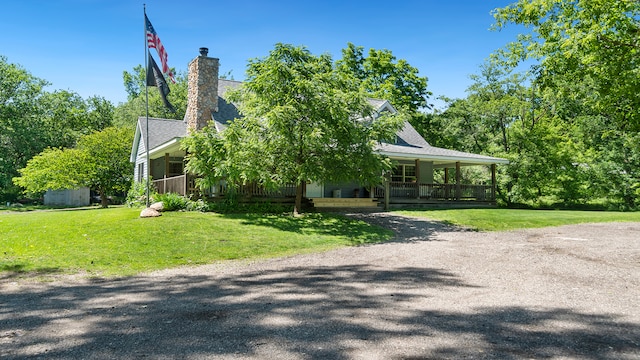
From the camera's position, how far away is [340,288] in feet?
21.0

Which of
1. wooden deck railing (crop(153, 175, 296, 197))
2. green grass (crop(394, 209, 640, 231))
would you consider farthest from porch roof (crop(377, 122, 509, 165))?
wooden deck railing (crop(153, 175, 296, 197))

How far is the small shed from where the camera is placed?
111 feet

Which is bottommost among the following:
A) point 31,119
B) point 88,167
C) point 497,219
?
point 497,219

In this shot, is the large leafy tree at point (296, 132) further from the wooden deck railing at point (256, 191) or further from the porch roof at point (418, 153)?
the porch roof at point (418, 153)

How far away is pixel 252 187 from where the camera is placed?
18.5 metres

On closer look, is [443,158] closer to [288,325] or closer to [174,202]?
[174,202]

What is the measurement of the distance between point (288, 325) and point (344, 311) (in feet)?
2.78

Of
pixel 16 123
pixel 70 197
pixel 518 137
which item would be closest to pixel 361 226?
pixel 518 137

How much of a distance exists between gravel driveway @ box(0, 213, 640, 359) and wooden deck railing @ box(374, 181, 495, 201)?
13360mm

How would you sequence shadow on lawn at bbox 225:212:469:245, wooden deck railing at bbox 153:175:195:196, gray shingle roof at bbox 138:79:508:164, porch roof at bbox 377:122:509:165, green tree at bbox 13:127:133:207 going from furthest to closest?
green tree at bbox 13:127:133:207 < porch roof at bbox 377:122:509:165 < gray shingle roof at bbox 138:79:508:164 < wooden deck railing at bbox 153:175:195:196 < shadow on lawn at bbox 225:212:469:245

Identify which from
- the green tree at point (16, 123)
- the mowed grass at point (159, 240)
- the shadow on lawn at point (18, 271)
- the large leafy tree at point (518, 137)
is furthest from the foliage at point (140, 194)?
the large leafy tree at point (518, 137)

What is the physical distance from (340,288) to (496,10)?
40.5 ft

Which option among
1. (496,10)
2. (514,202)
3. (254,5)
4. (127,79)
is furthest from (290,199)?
(127,79)

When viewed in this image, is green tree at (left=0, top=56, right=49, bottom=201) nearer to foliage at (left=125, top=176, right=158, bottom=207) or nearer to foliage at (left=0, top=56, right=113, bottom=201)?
foliage at (left=0, top=56, right=113, bottom=201)
